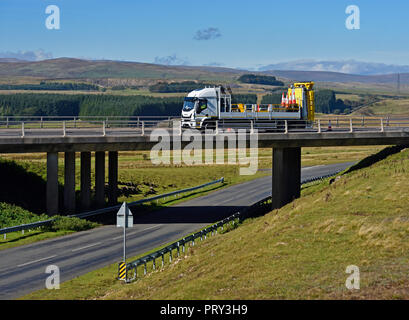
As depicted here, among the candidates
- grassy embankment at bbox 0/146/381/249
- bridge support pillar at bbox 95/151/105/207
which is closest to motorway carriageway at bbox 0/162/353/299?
grassy embankment at bbox 0/146/381/249

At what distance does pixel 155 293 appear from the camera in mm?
22953

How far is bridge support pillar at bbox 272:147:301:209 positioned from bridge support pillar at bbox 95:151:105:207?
47.7 feet

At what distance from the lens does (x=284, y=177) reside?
160 feet

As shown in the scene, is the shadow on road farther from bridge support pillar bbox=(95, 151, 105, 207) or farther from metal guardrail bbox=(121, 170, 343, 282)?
metal guardrail bbox=(121, 170, 343, 282)

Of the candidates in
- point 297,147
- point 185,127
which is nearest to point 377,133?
point 297,147

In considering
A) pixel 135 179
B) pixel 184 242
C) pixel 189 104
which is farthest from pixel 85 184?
pixel 135 179

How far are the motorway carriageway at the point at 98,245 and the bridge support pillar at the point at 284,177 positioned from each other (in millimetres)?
4780

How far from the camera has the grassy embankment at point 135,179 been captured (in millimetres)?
44188

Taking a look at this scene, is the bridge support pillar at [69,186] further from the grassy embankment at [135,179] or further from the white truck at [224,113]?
the white truck at [224,113]

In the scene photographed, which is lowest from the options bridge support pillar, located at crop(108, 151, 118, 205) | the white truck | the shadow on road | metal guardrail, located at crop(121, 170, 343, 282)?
the shadow on road

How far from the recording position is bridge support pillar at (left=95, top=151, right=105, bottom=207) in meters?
52.8

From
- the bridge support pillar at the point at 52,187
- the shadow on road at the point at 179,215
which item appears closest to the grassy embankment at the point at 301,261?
the shadow on road at the point at 179,215

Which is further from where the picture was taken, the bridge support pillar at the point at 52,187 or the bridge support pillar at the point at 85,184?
the bridge support pillar at the point at 85,184

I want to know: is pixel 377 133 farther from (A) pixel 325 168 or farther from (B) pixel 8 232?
(A) pixel 325 168
